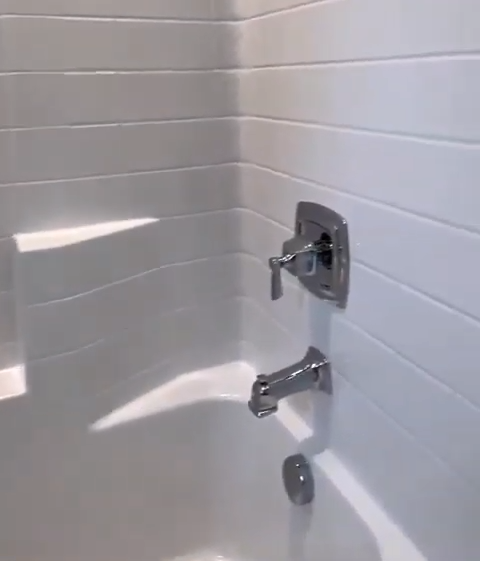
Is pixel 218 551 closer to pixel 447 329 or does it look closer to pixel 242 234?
pixel 242 234

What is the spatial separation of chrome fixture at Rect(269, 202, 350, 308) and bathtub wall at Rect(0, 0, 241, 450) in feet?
1.09

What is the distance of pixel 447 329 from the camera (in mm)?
835

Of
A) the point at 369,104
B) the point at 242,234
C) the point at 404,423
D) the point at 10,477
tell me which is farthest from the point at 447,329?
the point at 10,477

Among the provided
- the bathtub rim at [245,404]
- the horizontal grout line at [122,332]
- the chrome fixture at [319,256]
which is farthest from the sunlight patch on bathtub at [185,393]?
the chrome fixture at [319,256]

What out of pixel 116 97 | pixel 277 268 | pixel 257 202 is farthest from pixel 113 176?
pixel 277 268

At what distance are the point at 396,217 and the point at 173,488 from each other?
845 millimetres

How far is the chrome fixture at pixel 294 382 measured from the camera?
1.16 m

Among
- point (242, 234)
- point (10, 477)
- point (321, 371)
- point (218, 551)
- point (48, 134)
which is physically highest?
point (48, 134)

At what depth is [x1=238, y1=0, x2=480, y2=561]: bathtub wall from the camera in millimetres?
795

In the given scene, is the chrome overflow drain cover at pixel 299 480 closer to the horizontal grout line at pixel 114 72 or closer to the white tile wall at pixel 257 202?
the white tile wall at pixel 257 202

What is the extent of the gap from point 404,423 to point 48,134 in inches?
32.2

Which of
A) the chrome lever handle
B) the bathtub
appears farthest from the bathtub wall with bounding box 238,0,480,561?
the bathtub

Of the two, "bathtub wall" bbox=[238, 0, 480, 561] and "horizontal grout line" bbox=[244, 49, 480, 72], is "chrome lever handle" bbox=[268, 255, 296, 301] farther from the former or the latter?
"horizontal grout line" bbox=[244, 49, 480, 72]

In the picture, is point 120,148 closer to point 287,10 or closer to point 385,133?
point 287,10
